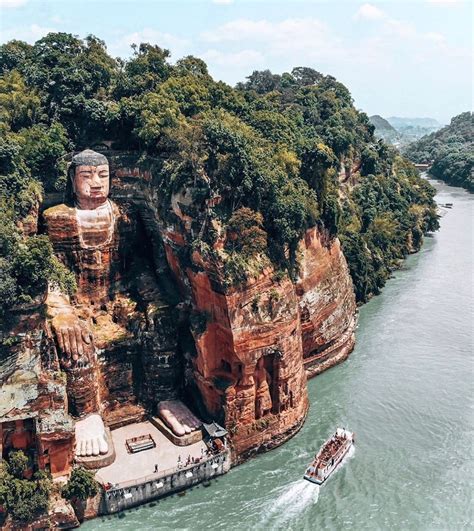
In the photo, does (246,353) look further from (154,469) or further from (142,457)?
(142,457)

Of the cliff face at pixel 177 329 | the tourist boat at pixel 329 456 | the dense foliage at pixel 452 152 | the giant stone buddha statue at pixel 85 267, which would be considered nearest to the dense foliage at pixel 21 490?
the cliff face at pixel 177 329

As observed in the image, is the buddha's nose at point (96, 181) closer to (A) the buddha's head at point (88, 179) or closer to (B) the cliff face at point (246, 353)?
(A) the buddha's head at point (88, 179)

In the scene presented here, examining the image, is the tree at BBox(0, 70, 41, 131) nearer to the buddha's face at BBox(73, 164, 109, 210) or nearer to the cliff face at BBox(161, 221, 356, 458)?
the buddha's face at BBox(73, 164, 109, 210)

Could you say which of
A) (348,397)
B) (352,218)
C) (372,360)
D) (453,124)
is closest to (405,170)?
(352,218)

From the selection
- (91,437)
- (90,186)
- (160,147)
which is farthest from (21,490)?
(160,147)

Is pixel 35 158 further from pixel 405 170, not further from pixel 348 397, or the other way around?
pixel 405 170

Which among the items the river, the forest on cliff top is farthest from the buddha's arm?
the river
